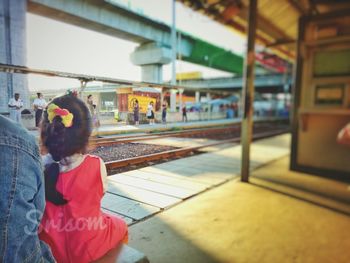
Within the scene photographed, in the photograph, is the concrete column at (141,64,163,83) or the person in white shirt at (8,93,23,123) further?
the concrete column at (141,64,163,83)

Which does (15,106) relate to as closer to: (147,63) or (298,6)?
(147,63)

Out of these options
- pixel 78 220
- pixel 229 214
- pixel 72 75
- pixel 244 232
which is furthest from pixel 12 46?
pixel 229 214

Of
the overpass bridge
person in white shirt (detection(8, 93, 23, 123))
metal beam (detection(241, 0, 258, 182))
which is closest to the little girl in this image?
person in white shirt (detection(8, 93, 23, 123))

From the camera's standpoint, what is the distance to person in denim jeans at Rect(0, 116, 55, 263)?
66 centimetres

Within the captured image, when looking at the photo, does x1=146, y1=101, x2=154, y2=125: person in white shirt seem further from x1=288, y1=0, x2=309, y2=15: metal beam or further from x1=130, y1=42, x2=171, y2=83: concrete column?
x1=288, y1=0, x2=309, y2=15: metal beam

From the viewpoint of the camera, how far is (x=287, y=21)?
5184mm

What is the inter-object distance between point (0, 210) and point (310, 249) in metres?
2.19

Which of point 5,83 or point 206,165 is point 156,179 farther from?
point 5,83

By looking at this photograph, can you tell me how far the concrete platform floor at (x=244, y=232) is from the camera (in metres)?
1.92

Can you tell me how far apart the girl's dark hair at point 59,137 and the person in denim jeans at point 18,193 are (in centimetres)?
44

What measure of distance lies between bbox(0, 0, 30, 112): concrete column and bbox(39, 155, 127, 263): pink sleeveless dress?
0.51 metres

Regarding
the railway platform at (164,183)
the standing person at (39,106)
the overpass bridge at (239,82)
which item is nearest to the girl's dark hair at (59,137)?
the standing person at (39,106)

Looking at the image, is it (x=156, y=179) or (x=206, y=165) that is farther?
(x=206, y=165)

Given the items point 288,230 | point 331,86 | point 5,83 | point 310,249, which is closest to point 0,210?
point 5,83
